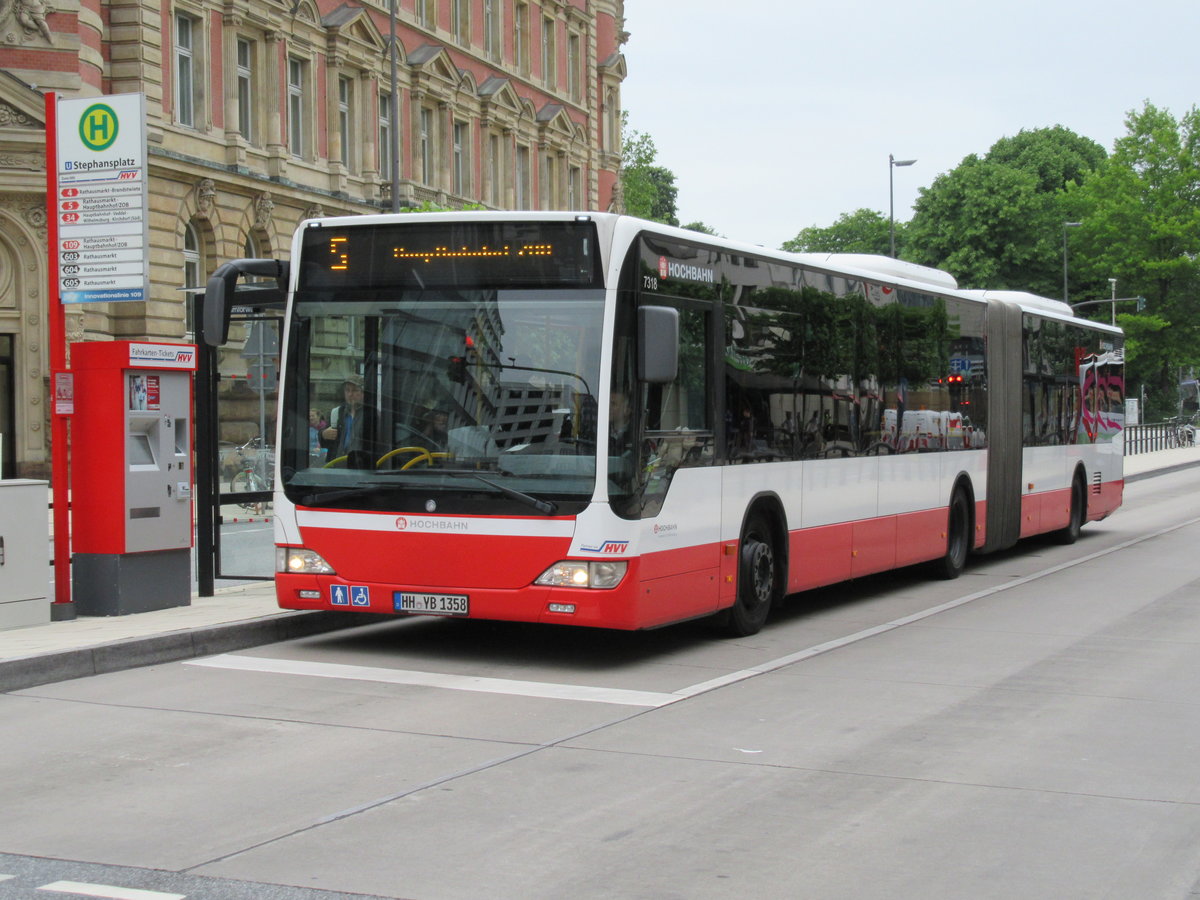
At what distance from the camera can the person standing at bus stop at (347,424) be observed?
10.0 m

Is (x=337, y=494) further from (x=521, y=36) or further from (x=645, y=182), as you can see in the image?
(x=645, y=182)

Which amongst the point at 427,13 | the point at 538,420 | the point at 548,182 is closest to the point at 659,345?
the point at 538,420

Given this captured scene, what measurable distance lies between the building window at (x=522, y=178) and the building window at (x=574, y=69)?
4864 mm

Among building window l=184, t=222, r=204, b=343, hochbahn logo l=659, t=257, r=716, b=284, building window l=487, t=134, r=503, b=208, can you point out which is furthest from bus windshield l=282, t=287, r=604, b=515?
building window l=487, t=134, r=503, b=208

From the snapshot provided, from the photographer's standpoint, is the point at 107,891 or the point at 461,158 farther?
the point at 461,158

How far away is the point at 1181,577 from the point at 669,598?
8.34 m

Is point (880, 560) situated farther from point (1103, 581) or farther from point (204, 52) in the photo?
point (204, 52)

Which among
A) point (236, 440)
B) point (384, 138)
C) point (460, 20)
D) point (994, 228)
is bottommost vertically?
point (236, 440)

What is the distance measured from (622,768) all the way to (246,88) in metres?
33.2

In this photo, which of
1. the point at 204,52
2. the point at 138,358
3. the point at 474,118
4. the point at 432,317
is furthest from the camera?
the point at 474,118

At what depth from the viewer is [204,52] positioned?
35.3m

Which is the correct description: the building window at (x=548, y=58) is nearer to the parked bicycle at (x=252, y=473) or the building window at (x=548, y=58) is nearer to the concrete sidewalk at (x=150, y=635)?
the parked bicycle at (x=252, y=473)

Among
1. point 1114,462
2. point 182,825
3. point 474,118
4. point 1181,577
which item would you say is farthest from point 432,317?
point 474,118

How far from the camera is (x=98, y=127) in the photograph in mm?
11398
